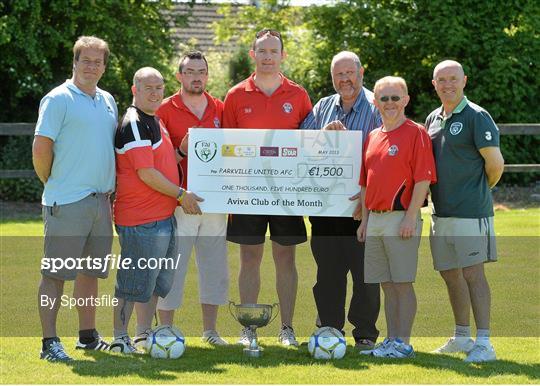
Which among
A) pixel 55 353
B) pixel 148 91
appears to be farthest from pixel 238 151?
pixel 55 353

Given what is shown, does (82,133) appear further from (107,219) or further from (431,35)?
(431,35)

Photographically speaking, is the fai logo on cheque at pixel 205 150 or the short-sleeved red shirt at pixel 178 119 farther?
the short-sleeved red shirt at pixel 178 119

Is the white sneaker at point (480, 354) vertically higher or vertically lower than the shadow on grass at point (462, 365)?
higher

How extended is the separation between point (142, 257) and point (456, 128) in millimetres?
2342

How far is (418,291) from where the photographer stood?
10000 mm

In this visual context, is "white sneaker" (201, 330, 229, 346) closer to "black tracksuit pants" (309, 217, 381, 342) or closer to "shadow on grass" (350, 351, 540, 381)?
"black tracksuit pants" (309, 217, 381, 342)

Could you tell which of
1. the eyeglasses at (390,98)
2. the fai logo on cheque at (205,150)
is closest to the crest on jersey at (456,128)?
the eyeglasses at (390,98)

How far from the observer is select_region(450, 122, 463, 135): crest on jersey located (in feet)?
23.1

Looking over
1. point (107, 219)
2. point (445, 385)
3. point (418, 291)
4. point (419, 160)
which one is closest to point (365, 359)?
point (445, 385)

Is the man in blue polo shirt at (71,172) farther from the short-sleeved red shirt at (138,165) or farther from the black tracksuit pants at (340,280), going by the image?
the black tracksuit pants at (340,280)

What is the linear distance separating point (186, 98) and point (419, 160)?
1.87m

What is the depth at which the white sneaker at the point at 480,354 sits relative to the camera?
6.94m

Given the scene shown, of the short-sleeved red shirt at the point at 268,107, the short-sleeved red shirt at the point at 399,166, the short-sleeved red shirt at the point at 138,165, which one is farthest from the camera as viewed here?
the short-sleeved red shirt at the point at 268,107

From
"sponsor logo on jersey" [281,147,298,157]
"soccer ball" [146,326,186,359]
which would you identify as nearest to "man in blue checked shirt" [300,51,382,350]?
"sponsor logo on jersey" [281,147,298,157]
